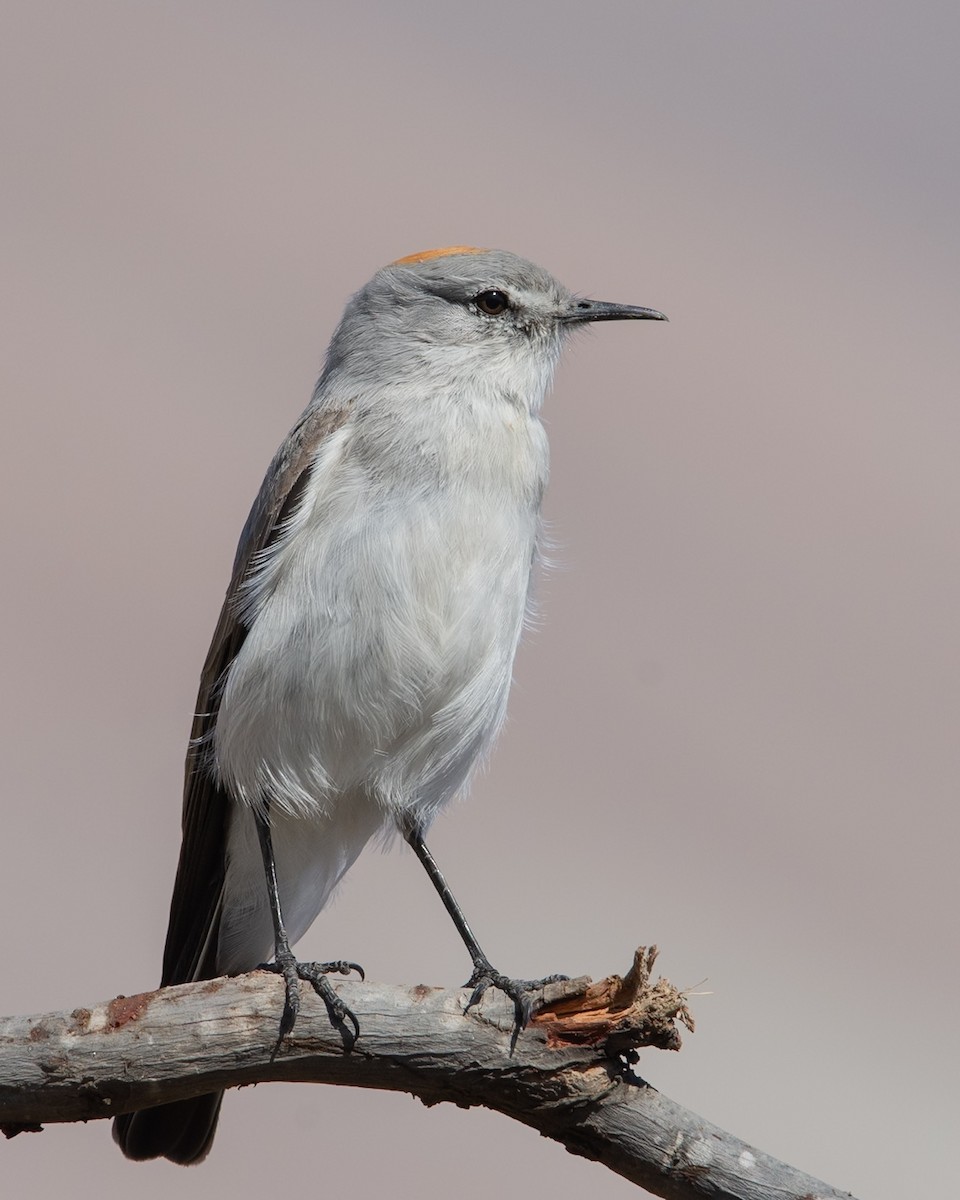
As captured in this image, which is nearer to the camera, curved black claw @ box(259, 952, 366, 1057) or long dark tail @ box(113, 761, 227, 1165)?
curved black claw @ box(259, 952, 366, 1057)

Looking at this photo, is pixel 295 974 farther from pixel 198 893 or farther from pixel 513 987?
pixel 198 893

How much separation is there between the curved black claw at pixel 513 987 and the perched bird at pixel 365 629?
20mm

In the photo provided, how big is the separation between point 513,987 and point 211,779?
1.53 m

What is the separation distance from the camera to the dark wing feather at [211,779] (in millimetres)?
4621

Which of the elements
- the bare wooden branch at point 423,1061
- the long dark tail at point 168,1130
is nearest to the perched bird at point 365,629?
the long dark tail at point 168,1130

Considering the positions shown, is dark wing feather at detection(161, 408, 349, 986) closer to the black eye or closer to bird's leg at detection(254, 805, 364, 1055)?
bird's leg at detection(254, 805, 364, 1055)

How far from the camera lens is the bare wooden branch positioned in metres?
3.33

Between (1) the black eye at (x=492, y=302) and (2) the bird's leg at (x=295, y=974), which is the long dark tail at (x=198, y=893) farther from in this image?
(1) the black eye at (x=492, y=302)

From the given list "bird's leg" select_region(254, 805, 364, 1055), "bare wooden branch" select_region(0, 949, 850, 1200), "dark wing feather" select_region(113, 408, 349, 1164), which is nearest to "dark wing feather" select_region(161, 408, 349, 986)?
"dark wing feather" select_region(113, 408, 349, 1164)

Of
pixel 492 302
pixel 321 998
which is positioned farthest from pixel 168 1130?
pixel 492 302

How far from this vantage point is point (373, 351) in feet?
16.4

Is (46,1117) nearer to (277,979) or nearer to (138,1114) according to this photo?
(277,979)

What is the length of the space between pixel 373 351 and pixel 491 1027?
8.71 ft

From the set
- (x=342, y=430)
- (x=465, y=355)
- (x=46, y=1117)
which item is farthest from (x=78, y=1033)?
(x=465, y=355)
